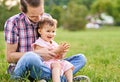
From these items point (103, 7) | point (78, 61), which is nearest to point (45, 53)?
point (78, 61)

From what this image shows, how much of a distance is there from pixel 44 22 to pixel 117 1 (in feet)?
271

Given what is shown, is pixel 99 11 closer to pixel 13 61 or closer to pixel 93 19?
pixel 93 19

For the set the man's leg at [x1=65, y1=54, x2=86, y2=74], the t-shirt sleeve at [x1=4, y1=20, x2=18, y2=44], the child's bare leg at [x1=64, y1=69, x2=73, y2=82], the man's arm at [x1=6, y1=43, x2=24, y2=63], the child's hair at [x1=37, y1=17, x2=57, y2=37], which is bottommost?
the child's bare leg at [x1=64, y1=69, x2=73, y2=82]

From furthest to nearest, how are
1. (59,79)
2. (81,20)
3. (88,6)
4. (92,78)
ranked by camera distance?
1. (88,6)
2. (81,20)
3. (92,78)
4. (59,79)

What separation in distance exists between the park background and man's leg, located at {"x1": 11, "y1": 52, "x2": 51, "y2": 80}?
350 mm

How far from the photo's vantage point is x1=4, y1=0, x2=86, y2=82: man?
4.03 meters

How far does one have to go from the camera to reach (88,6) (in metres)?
89.4

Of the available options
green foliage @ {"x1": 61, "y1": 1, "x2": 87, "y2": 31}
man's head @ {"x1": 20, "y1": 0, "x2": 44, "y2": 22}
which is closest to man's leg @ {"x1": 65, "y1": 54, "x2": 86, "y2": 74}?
man's head @ {"x1": 20, "y1": 0, "x2": 44, "y2": 22}

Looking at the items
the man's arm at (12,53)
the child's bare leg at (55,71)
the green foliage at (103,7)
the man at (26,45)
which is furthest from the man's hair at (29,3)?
the green foliage at (103,7)

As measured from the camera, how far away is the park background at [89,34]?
5.55 m

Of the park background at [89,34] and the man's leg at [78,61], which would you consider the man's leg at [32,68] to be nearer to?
the park background at [89,34]

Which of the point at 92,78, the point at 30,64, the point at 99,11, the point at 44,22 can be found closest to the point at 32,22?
the point at 44,22

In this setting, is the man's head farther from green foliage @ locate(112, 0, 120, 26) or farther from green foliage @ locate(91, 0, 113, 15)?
green foliage @ locate(91, 0, 113, 15)

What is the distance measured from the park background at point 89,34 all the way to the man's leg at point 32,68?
1.15ft
